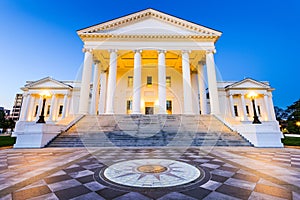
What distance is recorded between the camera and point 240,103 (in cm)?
3077

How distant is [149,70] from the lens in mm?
26031

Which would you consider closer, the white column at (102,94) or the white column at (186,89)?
the white column at (186,89)

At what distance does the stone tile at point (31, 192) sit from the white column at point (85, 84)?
15862 mm

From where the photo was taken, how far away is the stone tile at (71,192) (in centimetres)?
252

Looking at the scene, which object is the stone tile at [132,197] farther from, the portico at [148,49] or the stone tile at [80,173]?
the portico at [148,49]

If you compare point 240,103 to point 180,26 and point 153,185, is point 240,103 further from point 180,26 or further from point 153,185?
point 153,185

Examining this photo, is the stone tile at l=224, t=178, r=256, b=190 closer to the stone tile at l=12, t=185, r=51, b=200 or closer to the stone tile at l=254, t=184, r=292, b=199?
the stone tile at l=254, t=184, r=292, b=199

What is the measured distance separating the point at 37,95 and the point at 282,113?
262 feet

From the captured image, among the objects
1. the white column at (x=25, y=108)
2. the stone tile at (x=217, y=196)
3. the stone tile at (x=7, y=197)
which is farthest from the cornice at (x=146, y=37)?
the white column at (x=25, y=108)

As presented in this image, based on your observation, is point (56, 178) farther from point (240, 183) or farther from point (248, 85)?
point (248, 85)

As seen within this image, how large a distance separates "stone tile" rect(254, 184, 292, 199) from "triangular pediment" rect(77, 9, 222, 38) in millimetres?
20329

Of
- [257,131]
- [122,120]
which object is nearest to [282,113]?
[257,131]

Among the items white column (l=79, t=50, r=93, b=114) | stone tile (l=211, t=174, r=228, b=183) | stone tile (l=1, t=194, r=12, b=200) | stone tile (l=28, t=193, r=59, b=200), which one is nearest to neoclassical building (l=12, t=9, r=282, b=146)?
white column (l=79, t=50, r=93, b=114)

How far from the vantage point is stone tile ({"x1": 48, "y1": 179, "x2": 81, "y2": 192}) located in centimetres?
288
